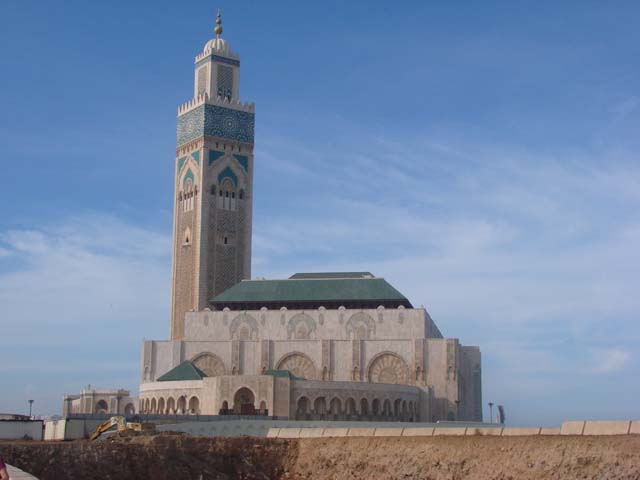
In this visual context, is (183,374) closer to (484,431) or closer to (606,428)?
(484,431)

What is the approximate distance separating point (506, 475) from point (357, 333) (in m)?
40.4

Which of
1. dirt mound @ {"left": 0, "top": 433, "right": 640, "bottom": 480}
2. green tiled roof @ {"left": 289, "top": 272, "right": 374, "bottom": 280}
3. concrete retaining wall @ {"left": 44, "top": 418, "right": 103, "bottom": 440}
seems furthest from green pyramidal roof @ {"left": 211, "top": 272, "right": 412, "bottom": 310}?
dirt mound @ {"left": 0, "top": 433, "right": 640, "bottom": 480}

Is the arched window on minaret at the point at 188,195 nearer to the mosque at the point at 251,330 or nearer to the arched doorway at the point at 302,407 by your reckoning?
the mosque at the point at 251,330

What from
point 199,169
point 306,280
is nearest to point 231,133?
point 199,169

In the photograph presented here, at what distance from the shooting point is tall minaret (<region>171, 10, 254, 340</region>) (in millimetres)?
70125

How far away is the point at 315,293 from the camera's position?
64500 millimetres

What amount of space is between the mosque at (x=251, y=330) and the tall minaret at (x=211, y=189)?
72 mm

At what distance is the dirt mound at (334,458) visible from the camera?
20.9 m

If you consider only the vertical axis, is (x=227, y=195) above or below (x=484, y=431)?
above

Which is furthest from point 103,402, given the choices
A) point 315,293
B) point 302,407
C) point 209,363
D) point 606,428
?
point 606,428

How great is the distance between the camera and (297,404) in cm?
5509

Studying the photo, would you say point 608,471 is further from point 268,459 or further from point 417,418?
point 417,418

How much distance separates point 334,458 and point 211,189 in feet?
152

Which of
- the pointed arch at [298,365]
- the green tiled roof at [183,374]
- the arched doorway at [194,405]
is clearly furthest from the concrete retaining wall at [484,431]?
the pointed arch at [298,365]
